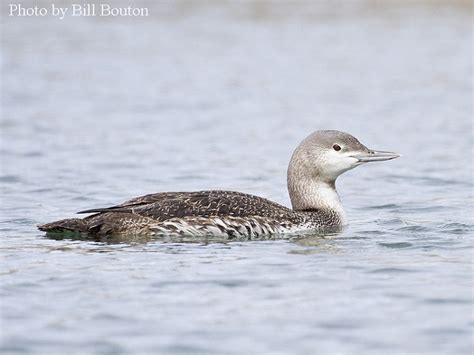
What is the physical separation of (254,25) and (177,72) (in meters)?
5.45

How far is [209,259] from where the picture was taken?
33.0ft

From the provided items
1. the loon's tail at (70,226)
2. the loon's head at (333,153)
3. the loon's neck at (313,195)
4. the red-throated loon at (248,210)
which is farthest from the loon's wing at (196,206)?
the loon's head at (333,153)

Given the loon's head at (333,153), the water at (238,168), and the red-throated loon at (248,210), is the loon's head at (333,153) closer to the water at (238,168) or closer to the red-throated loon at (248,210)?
the red-throated loon at (248,210)

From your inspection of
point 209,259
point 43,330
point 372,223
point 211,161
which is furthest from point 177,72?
point 43,330

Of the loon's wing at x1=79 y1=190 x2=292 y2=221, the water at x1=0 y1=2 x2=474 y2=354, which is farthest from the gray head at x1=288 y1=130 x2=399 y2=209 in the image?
the loon's wing at x1=79 y1=190 x2=292 y2=221

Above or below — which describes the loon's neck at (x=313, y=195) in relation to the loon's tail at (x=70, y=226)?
above

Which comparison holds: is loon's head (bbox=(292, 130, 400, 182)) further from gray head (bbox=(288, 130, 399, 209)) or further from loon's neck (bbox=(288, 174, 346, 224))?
loon's neck (bbox=(288, 174, 346, 224))

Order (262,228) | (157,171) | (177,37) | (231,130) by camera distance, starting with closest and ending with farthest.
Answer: (262,228), (157,171), (231,130), (177,37)

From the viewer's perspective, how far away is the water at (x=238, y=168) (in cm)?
816

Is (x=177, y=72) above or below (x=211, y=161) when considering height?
above

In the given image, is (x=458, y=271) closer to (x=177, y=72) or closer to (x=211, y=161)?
(x=211, y=161)

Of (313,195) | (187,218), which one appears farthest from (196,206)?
(313,195)

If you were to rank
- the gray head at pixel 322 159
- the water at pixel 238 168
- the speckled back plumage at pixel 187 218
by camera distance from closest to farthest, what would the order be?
the water at pixel 238 168 < the speckled back plumage at pixel 187 218 < the gray head at pixel 322 159

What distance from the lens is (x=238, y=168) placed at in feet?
51.9
